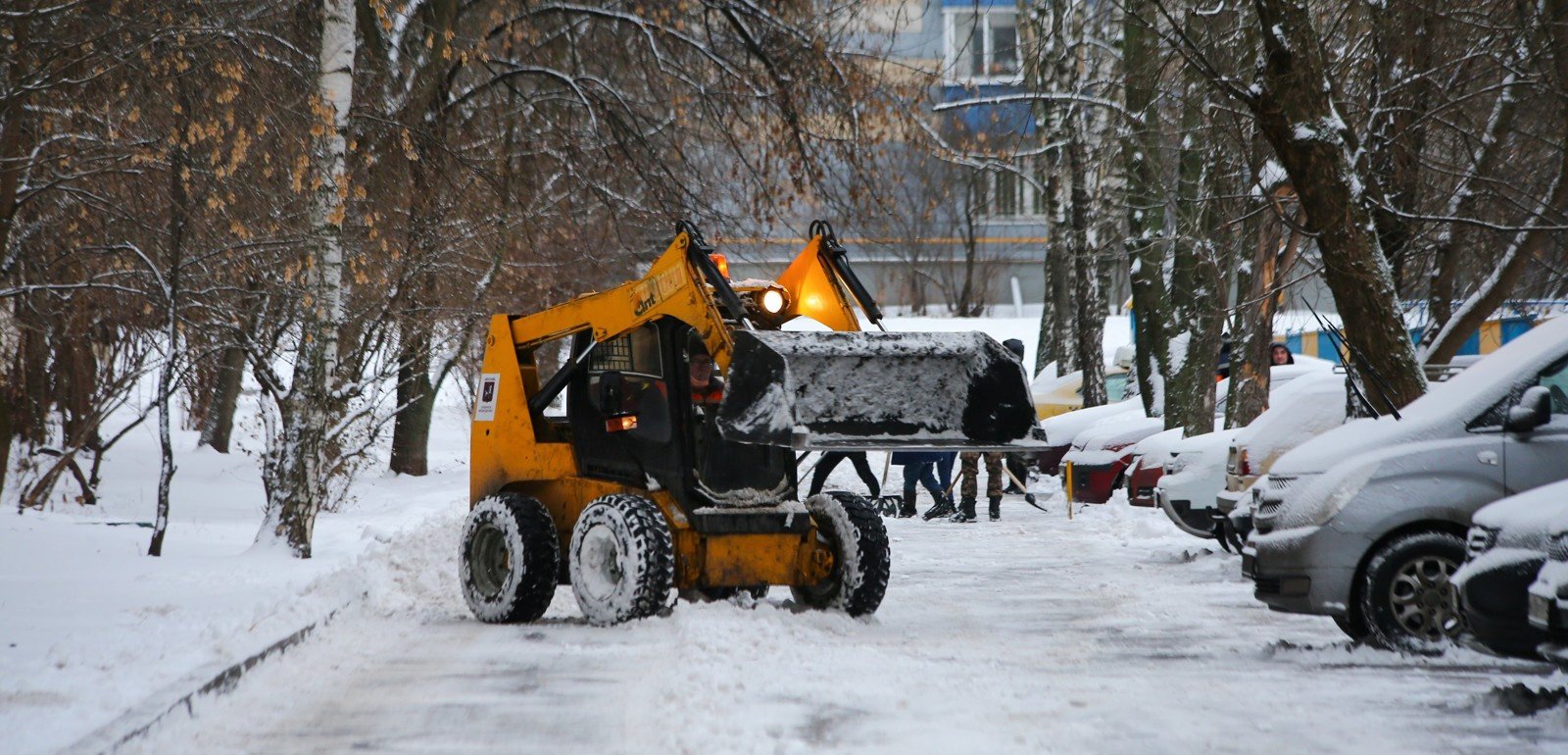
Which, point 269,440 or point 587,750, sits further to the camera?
point 269,440

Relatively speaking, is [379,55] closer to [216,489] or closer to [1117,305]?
[216,489]

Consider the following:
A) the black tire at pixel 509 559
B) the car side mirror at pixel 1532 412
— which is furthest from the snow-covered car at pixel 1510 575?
the black tire at pixel 509 559

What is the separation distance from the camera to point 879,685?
7.77 meters

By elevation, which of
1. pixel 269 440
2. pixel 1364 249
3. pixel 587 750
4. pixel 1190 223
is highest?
pixel 1190 223

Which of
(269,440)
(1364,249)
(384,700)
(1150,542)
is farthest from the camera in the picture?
(1150,542)

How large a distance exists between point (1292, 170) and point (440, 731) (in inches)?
335

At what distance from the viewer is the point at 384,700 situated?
7637 mm

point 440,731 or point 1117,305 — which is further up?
point 1117,305

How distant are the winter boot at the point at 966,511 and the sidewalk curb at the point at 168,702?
12.6 meters

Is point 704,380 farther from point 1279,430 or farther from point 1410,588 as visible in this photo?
point 1279,430

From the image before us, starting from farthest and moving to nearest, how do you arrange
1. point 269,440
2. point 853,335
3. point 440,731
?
point 269,440 < point 853,335 < point 440,731

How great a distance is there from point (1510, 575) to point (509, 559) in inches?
237

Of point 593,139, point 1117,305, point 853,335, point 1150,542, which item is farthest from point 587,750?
point 1117,305

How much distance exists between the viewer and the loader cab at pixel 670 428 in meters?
10.6
